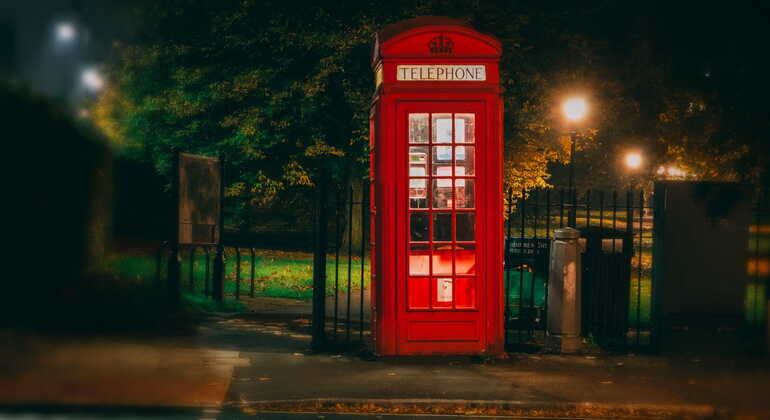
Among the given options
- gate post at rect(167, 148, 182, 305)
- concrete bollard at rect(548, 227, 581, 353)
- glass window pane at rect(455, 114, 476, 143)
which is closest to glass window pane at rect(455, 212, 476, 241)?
glass window pane at rect(455, 114, 476, 143)

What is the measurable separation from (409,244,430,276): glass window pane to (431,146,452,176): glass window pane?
2.41ft

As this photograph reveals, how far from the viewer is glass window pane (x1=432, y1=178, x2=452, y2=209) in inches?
347

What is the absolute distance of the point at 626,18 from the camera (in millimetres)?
17328

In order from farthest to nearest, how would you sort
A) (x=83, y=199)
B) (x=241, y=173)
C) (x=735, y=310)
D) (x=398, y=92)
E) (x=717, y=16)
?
(x=241, y=173), (x=717, y=16), (x=83, y=199), (x=735, y=310), (x=398, y=92)

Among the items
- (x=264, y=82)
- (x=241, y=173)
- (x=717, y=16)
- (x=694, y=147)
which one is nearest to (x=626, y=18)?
(x=717, y=16)

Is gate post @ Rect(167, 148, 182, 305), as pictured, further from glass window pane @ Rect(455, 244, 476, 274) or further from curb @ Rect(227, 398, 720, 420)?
curb @ Rect(227, 398, 720, 420)

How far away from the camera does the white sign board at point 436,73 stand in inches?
342

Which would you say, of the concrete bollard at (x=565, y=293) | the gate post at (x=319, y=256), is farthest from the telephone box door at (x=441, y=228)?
the concrete bollard at (x=565, y=293)

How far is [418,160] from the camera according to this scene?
8.77 metres

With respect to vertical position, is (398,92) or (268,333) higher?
A: (398,92)

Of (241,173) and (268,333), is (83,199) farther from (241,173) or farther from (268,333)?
(241,173)

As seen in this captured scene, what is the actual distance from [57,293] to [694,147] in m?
15.1

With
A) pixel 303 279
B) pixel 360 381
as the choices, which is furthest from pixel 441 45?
pixel 303 279

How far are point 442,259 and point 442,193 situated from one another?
0.64 metres
